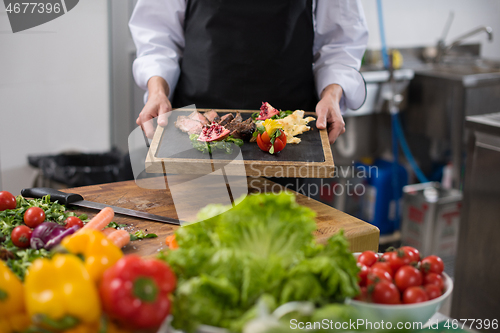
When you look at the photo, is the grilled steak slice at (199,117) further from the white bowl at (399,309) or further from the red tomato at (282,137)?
the white bowl at (399,309)

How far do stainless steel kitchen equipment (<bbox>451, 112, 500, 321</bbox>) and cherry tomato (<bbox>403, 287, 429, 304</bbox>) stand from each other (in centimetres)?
129

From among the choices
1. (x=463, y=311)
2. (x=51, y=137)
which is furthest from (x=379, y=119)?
(x=51, y=137)

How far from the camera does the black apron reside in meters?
1.56

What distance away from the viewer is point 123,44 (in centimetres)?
296

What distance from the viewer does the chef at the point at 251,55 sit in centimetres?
156

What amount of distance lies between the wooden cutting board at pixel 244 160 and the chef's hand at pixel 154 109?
0.08 metres

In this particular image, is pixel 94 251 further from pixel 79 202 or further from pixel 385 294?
pixel 79 202

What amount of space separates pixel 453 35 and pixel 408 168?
1384 millimetres

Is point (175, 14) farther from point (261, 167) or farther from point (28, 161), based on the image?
point (28, 161)

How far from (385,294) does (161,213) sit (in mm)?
716

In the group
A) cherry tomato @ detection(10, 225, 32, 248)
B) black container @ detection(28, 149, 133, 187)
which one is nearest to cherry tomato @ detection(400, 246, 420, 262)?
cherry tomato @ detection(10, 225, 32, 248)

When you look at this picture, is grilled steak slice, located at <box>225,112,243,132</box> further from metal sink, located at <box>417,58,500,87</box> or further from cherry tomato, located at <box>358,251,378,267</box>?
metal sink, located at <box>417,58,500,87</box>

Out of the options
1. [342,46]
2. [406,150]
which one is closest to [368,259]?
[342,46]

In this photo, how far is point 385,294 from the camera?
→ 73cm
